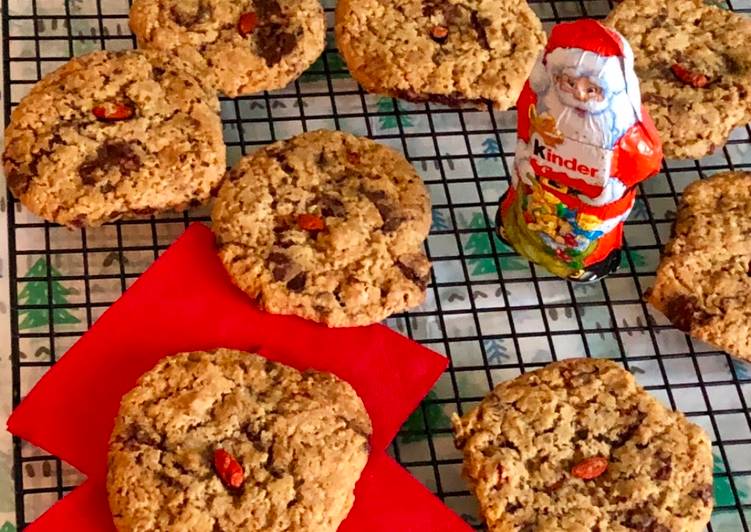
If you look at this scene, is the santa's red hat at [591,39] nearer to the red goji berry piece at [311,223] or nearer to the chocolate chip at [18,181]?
the red goji berry piece at [311,223]

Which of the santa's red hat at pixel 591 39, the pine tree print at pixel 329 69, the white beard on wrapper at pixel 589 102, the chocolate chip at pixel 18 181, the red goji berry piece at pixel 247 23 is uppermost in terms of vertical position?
the santa's red hat at pixel 591 39

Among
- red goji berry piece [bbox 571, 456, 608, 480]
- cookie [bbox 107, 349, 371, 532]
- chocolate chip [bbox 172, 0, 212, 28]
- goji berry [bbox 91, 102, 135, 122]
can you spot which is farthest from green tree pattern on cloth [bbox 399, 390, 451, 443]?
chocolate chip [bbox 172, 0, 212, 28]

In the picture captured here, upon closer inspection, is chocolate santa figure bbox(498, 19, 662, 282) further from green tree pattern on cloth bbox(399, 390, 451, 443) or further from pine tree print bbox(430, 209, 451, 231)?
green tree pattern on cloth bbox(399, 390, 451, 443)

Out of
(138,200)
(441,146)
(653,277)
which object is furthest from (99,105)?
(653,277)

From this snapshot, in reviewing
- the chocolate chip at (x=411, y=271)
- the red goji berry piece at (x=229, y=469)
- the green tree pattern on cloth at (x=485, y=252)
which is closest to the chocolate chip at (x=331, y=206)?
the chocolate chip at (x=411, y=271)

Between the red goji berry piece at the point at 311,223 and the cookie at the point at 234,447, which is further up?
the red goji berry piece at the point at 311,223

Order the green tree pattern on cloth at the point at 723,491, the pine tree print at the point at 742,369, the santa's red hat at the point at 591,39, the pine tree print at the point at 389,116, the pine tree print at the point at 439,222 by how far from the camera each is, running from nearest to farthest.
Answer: the santa's red hat at the point at 591,39 → the green tree pattern on cloth at the point at 723,491 → the pine tree print at the point at 742,369 → the pine tree print at the point at 439,222 → the pine tree print at the point at 389,116

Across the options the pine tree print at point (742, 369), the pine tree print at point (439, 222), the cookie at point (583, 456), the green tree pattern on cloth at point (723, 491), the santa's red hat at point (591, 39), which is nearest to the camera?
the santa's red hat at point (591, 39)
